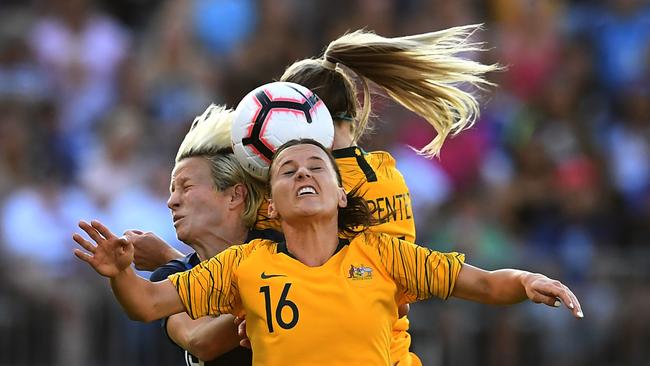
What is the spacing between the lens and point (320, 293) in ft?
17.2

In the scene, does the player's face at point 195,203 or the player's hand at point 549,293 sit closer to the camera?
the player's hand at point 549,293

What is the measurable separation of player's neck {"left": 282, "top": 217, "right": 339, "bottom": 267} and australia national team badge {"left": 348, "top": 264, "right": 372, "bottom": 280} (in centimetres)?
12

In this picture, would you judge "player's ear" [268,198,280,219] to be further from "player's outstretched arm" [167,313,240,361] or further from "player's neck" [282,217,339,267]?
"player's outstretched arm" [167,313,240,361]

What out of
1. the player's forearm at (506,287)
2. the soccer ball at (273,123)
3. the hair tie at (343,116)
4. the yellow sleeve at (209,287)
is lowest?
the player's forearm at (506,287)

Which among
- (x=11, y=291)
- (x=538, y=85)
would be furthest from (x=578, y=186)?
(x=11, y=291)

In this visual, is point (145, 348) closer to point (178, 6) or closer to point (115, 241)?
point (178, 6)

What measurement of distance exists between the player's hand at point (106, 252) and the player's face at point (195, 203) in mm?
1176

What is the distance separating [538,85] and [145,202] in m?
4.21

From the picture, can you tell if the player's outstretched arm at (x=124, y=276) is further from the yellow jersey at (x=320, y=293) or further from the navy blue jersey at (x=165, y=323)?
the navy blue jersey at (x=165, y=323)

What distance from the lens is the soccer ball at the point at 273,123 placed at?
5.89 m

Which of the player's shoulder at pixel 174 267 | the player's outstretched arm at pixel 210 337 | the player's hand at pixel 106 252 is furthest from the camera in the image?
the player's shoulder at pixel 174 267

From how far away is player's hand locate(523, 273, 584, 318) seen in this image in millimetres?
4969

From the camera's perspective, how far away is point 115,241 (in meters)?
5.09

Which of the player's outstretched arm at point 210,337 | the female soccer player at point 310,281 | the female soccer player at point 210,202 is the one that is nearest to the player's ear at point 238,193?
the female soccer player at point 210,202
